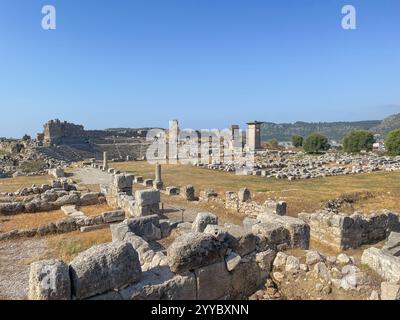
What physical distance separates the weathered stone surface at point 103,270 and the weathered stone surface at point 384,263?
16.7ft

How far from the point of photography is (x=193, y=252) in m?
5.43

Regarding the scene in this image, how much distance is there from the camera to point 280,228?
311 inches

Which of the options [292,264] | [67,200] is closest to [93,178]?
[67,200]

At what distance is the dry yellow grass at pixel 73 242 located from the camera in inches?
384

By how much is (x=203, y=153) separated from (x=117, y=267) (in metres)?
49.9

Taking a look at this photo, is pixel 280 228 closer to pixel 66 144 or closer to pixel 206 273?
pixel 206 273

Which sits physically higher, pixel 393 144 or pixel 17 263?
pixel 393 144

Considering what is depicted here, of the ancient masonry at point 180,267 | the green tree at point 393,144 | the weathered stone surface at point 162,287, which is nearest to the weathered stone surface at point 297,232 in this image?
the ancient masonry at point 180,267

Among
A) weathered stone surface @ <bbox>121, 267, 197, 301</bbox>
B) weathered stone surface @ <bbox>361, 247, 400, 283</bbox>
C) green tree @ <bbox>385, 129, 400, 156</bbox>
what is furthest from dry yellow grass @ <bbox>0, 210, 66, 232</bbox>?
green tree @ <bbox>385, 129, 400, 156</bbox>

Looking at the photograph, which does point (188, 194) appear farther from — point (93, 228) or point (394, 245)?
point (394, 245)

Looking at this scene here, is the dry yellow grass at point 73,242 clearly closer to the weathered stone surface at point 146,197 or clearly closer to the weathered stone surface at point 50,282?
the weathered stone surface at point 146,197

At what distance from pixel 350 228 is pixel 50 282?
10.0m

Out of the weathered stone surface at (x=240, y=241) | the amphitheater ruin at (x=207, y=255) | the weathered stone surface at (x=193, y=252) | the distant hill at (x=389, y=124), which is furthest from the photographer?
the distant hill at (x=389, y=124)
